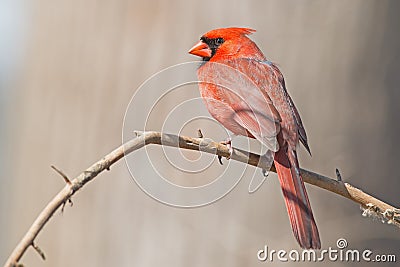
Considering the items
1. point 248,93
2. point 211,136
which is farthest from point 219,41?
point 211,136

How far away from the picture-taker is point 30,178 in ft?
9.10

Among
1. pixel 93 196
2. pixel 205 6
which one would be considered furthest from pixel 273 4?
pixel 93 196

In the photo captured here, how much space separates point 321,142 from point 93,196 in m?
0.81

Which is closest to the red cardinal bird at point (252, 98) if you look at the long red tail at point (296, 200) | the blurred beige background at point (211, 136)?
the long red tail at point (296, 200)

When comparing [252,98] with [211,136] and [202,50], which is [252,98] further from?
[211,136]

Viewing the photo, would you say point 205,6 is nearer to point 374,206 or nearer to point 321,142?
point 321,142

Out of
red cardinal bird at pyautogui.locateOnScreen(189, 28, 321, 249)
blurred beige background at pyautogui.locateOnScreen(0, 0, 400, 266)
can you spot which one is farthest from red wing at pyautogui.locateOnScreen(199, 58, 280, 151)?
blurred beige background at pyautogui.locateOnScreen(0, 0, 400, 266)

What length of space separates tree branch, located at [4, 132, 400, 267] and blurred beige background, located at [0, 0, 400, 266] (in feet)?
3.13

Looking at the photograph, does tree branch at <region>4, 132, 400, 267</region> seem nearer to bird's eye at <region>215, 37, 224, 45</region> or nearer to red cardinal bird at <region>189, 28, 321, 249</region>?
red cardinal bird at <region>189, 28, 321, 249</region>

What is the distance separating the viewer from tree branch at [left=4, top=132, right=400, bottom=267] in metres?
0.98

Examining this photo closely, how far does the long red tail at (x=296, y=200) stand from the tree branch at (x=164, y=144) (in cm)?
2

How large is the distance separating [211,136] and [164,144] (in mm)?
1222

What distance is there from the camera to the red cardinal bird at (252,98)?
1368mm

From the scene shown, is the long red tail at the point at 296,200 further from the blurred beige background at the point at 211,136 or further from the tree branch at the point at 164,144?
the blurred beige background at the point at 211,136
